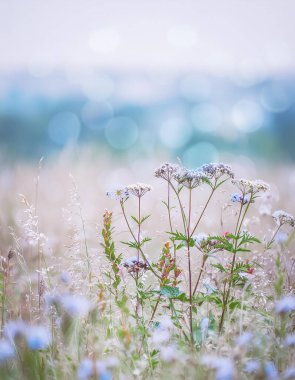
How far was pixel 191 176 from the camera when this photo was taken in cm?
236

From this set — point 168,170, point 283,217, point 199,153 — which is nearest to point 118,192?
point 168,170

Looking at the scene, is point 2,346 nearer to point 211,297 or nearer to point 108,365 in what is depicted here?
point 108,365

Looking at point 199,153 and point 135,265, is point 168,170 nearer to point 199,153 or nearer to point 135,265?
point 135,265

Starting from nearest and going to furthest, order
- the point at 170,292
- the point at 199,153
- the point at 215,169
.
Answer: the point at 170,292 < the point at 215,169 < the point at 199,153

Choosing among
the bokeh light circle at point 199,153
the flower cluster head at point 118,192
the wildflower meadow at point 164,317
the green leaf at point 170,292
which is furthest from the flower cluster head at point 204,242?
the bokeh light circle at point 199,153

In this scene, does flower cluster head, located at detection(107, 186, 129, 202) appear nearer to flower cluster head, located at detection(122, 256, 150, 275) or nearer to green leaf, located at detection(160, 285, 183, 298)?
flower cluster head, located at detection(122, 256, 150, 275)

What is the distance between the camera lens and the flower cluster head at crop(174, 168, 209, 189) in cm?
236

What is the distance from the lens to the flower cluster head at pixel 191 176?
7.75 feet

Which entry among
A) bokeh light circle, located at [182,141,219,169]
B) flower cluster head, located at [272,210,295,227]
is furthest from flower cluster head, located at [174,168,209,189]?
bokeh light circle, located at [182,141,219,169]

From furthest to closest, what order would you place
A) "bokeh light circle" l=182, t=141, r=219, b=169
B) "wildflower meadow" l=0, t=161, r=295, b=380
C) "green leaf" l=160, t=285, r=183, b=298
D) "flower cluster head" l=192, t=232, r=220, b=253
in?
"bokeh light circle" l=182, t=141, r=219, b=169
"flower cluster head" l=192, t=232, r=220, b=253
"green leaf" l=160, t=285, r=183, b=298
"wildflower meadow" l=0, t=161, r=295, b=380

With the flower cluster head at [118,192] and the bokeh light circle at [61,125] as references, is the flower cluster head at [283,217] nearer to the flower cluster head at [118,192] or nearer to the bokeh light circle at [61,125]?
the flower cluster head at [118,192]

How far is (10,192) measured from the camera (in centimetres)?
629

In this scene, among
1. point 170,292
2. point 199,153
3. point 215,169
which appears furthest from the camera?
point 199,153

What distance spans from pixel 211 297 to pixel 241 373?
42cm
